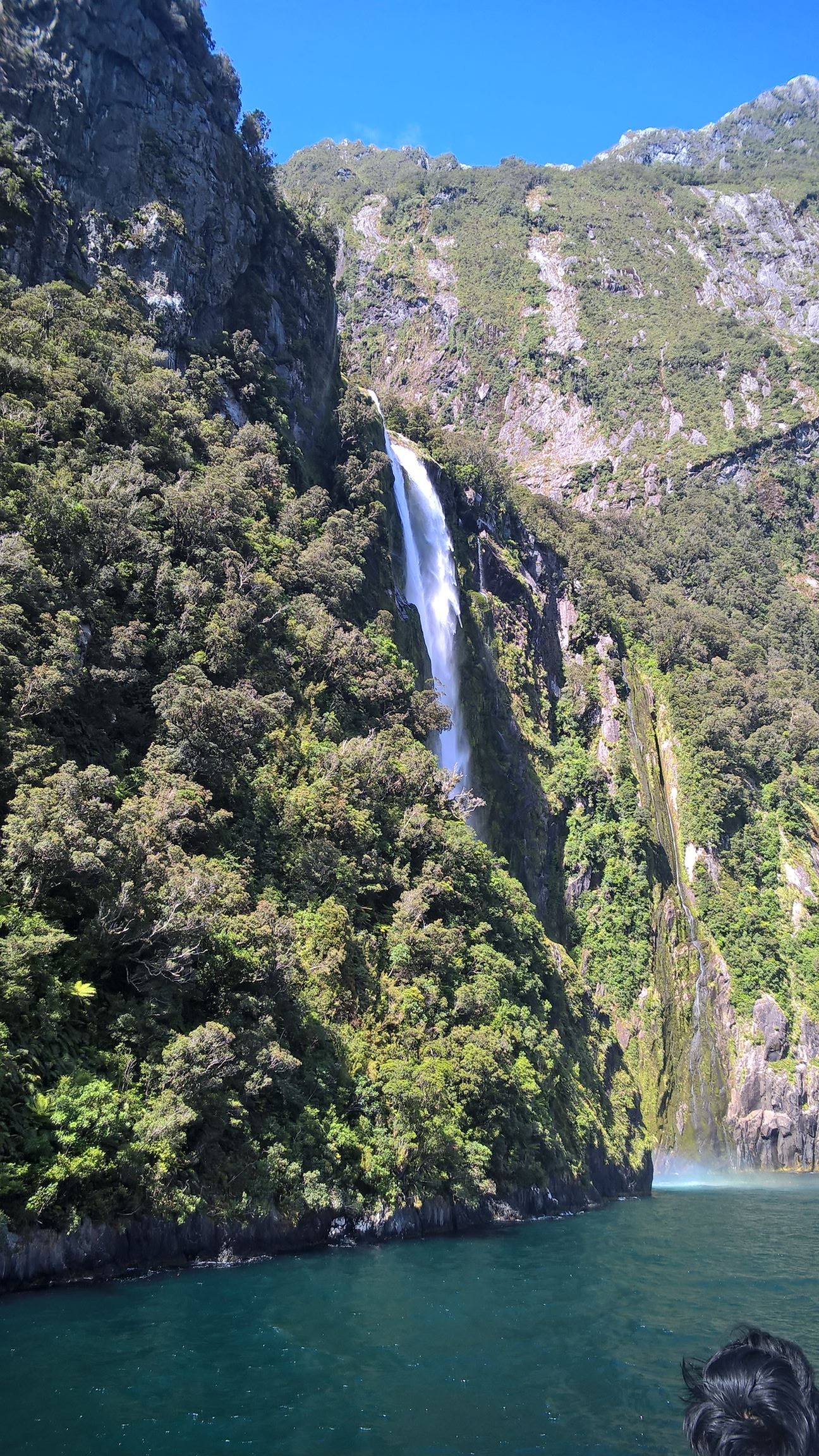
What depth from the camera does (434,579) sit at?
2098 inches

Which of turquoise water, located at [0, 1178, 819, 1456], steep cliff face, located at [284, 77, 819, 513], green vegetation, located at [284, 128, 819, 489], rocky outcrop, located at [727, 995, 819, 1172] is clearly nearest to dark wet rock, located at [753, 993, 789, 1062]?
rocky outcrop, located at [727, 995, 819, 1172]

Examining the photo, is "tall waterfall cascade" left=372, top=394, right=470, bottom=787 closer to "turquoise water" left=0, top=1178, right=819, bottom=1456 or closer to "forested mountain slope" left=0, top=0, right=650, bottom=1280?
"forested mountain slope" left=0, top=0, right=650, bottom=1280

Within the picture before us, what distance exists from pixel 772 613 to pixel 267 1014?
84.9m

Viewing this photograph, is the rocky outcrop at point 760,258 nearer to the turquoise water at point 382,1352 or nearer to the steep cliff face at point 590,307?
the steep cliff face at point 590,307

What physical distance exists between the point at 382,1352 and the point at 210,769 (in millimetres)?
15289

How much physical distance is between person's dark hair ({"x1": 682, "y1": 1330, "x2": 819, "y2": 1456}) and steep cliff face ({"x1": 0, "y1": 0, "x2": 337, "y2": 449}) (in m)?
37.4

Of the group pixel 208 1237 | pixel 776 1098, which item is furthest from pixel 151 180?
pixel 776 1098

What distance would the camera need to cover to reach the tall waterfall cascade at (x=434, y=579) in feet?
164

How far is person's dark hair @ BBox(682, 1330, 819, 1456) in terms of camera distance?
9.09 feet

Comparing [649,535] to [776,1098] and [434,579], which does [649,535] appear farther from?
[776,1098]

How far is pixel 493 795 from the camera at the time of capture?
169 ft

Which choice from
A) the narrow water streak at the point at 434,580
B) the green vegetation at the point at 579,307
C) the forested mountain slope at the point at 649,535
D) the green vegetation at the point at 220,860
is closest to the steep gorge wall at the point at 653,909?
the forested mountain slope at the point at 649,535

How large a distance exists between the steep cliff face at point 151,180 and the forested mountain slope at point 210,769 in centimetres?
14

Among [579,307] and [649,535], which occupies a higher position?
[579,307]
